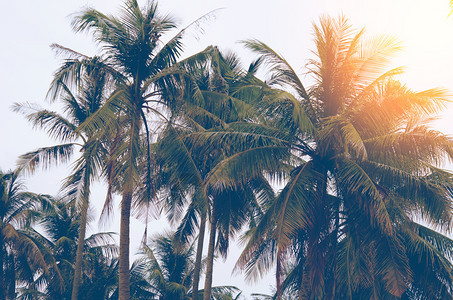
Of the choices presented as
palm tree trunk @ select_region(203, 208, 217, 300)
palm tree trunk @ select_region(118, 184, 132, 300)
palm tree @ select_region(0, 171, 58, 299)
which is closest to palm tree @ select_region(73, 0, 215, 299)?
palm tree trunk @ select_region(118, 184, 132, 300)

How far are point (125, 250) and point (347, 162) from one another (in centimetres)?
632

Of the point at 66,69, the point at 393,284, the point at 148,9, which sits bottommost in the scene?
the point at 393,284

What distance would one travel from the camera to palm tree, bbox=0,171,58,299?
24250mm

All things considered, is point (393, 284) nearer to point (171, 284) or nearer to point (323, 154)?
point (323, 154)

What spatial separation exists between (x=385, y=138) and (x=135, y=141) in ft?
21.3

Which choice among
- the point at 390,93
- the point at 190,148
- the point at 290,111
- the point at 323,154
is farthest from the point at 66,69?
the point at 390,93

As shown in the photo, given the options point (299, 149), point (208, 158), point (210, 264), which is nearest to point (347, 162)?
point (299, 149)

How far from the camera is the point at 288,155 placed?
1603 cm

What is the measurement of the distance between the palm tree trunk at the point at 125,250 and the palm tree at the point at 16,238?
923 centimetres

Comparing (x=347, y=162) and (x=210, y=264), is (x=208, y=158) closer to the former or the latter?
(x=210, y=264)

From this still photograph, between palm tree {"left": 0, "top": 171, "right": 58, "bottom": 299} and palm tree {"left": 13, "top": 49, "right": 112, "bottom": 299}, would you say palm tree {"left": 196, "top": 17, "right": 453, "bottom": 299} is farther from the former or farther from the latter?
palm tree {"left": 0, "top": 171, "right": 58, "bottom": 299}

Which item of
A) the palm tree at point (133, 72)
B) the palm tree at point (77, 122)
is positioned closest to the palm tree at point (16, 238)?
the palm tree at point (77, 122)

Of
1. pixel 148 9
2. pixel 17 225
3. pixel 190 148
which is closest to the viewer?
pixel 148 9

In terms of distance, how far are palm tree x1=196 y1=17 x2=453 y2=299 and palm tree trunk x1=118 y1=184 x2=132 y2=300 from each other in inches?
107
